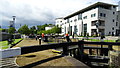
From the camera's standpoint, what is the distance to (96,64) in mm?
12031

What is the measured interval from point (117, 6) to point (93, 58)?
119ft

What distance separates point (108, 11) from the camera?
117 ft

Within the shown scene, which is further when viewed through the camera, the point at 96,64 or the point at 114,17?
the point at 114,17

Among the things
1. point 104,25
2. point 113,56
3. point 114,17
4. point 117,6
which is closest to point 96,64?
point 113,56

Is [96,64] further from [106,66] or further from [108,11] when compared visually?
[108,11]

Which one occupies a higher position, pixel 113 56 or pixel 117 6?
pixel 117 6

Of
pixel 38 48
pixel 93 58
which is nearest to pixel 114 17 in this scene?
pixel 93 58

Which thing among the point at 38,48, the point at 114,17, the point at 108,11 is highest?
the point at 108,11

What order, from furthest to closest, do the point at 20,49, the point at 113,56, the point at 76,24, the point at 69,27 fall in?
the point at 69,27 < the point at 76,24 < the point at 113,56 < the point at 20,49

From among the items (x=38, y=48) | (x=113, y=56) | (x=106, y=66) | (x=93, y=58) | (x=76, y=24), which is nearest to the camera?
(x=38, y=48)

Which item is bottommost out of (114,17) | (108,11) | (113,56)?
(113,56)

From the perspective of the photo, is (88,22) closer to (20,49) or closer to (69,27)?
(69,27)

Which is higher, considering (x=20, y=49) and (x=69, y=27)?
(x=69, y=27)

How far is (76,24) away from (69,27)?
28.0 feet
